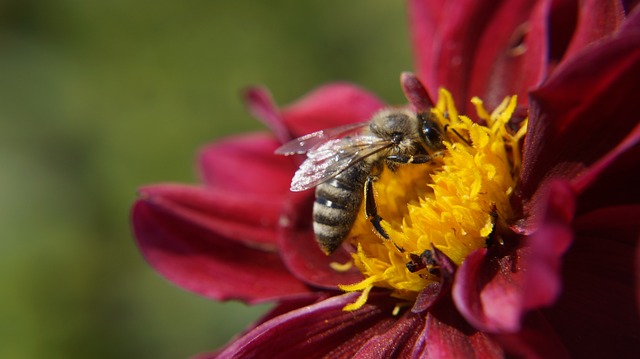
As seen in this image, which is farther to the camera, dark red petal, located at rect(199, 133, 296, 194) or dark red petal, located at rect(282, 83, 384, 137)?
dark red petal, located at rect(199, 133, 296, 194)

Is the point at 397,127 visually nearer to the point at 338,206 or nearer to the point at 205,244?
the point at 338,206

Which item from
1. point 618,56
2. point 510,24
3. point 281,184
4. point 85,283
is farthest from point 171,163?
point 618,56

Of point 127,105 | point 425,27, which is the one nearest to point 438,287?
point 425,27

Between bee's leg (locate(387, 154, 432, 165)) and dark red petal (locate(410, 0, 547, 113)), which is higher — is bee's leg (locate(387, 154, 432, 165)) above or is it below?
below

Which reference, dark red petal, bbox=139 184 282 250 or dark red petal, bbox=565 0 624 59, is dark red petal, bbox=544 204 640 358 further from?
dark red petal, bbox=139 184 282 250

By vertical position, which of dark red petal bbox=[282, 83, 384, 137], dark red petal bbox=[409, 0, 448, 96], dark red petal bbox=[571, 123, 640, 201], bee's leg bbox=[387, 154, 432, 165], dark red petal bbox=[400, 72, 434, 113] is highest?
dark red petal bbox=[409, 0, 448, 96]

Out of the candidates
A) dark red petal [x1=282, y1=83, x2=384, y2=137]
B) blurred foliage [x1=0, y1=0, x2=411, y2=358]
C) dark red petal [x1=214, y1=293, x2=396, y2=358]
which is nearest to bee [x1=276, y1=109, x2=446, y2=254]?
dark red petal [x1=214, y1=293, x2=396, y2=358]

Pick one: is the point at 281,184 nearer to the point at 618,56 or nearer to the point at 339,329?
the point at 339,329

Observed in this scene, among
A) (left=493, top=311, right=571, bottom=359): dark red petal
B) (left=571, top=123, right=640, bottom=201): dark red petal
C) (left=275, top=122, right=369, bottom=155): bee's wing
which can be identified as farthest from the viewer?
(left=275, top=122, right=369, bottom=155): bee's wing
